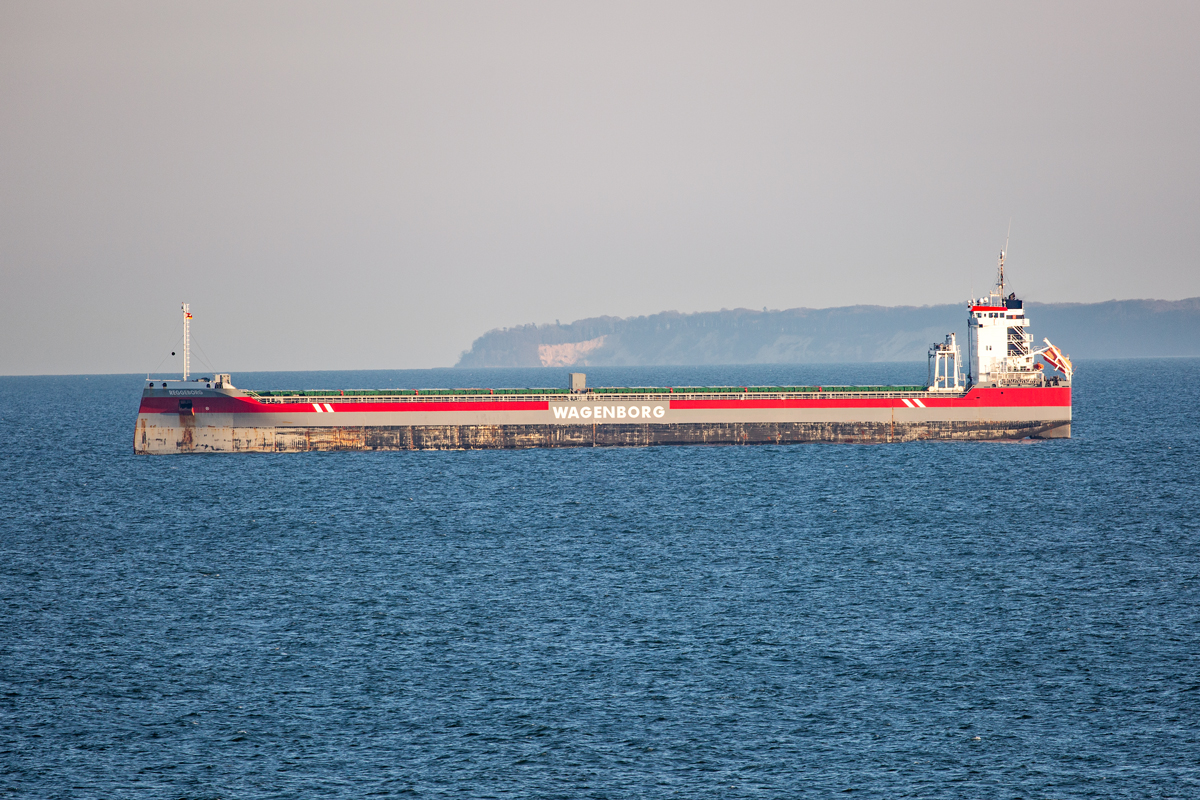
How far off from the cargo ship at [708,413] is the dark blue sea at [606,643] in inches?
511

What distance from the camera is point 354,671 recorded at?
98.9 feet

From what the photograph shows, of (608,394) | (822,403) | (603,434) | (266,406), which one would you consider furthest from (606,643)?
(822,403)

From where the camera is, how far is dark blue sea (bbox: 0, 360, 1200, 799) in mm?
23781

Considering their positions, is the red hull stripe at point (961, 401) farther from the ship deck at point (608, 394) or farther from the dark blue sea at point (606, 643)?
the dark blue sea at point (606, 643)

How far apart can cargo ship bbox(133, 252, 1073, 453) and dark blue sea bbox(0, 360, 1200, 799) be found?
13.0 metres

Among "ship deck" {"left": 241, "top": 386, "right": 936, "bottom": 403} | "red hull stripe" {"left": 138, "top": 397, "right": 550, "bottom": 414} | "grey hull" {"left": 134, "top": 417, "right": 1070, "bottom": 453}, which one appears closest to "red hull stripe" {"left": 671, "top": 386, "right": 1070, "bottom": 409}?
"ship deck" {"left": 241, "top": 386, "right": 936, "bottom": 403}

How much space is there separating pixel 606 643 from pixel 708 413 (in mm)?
47950

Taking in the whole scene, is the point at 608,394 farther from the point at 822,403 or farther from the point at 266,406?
the point at 266,406

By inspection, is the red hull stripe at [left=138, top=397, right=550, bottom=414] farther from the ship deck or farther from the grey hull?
the grey hull

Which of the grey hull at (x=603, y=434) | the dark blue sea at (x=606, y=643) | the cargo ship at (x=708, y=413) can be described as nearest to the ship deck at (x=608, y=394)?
the cargo ship at (x=708, y=413)

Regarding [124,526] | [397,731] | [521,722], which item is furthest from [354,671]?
[124,526]

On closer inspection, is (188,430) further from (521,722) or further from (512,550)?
(521,722)

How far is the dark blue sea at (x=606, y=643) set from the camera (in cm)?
2378

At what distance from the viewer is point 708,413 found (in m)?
79.1
